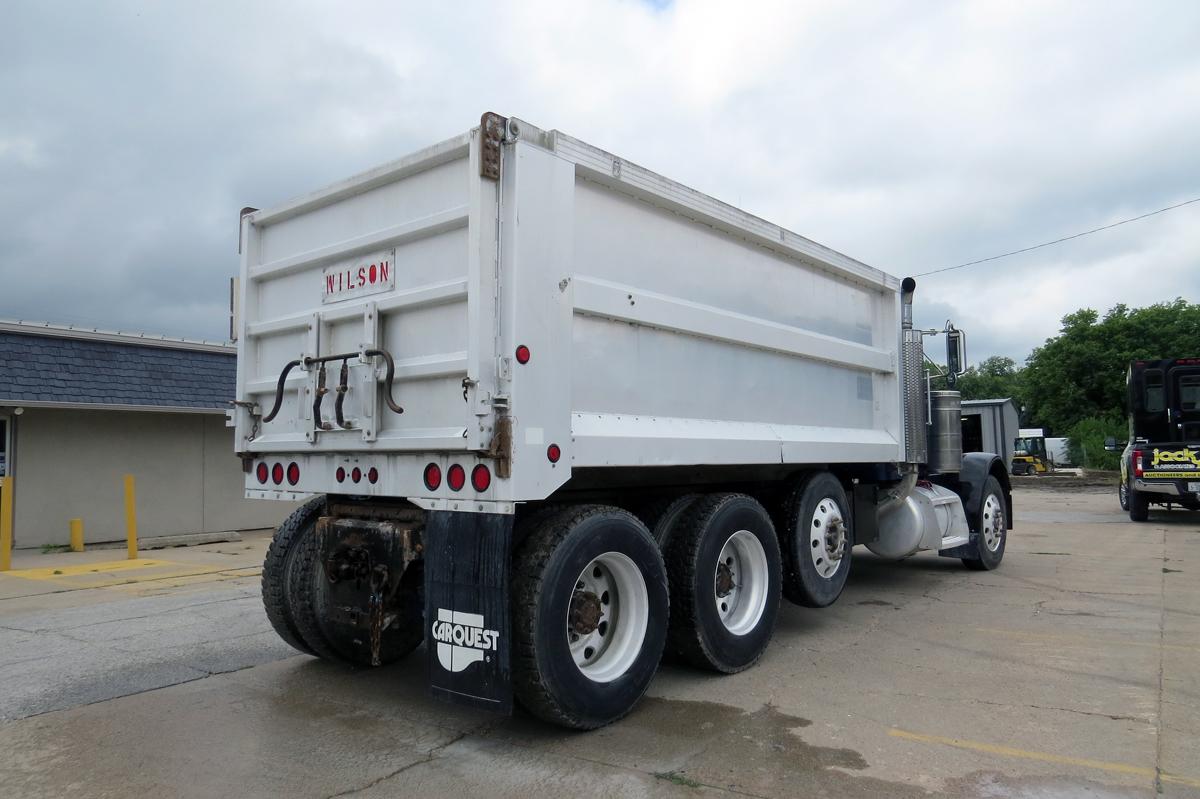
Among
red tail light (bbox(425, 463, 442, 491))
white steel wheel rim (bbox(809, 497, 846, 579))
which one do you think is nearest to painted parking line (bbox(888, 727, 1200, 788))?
white steel wheel rim (bbox(809, 497, 846, 579))

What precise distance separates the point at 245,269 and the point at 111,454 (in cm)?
937

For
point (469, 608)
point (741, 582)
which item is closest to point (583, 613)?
point (469, 608)

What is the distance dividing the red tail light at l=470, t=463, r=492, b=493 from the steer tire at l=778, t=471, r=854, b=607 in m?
2.98

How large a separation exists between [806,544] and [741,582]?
2.58 ft

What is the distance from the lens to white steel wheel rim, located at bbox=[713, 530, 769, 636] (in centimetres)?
559

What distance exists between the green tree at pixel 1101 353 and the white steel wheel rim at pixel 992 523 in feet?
150

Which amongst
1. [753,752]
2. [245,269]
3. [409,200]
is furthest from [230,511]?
[753,752]

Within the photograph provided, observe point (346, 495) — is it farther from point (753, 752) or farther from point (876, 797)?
point (876, 797)

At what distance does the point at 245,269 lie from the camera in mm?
5758

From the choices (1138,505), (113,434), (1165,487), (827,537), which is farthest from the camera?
(1138,505)

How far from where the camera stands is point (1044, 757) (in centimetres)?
396

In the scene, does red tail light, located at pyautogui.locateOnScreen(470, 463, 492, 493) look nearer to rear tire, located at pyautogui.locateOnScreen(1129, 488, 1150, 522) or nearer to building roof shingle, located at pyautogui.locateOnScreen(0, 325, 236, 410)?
building roof shingle, located at pyautogui.locateOnScreen(0, 325, 236, 410)

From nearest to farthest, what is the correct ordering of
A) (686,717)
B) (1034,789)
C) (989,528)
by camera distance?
(1034,789)
(686,717)
(989,528)

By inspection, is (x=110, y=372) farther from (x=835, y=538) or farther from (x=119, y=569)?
(x=835, y=538)
